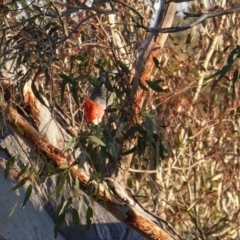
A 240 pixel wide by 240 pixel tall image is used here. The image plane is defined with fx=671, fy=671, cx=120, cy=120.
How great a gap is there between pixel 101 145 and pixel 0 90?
62 cm

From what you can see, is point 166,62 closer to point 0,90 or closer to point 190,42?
point 190,42

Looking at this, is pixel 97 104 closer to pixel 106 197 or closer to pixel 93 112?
pixel 93 112

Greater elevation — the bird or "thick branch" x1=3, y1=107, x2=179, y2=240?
the bird

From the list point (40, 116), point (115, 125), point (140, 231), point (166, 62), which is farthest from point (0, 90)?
point (166, 62)

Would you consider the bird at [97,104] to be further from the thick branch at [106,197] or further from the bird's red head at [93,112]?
the thick branch at [106,197]

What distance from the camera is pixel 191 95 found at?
15.3 feet

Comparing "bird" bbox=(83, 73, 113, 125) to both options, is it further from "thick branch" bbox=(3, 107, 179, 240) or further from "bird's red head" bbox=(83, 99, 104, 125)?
"thick branch" bbox=(3, 107, 179, 240)

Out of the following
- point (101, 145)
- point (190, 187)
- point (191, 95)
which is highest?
point (191, 95)

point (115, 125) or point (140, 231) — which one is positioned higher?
point (115, 125)

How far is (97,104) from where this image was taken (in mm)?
2992

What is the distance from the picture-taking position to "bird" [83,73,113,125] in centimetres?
297

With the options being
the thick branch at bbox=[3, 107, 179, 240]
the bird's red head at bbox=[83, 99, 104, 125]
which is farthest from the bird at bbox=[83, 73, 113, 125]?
the thick branch at bbox=[3, 107, 179, 240]

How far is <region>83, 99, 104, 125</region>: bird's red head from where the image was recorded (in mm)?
2971

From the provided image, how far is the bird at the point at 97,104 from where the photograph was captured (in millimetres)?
2967
